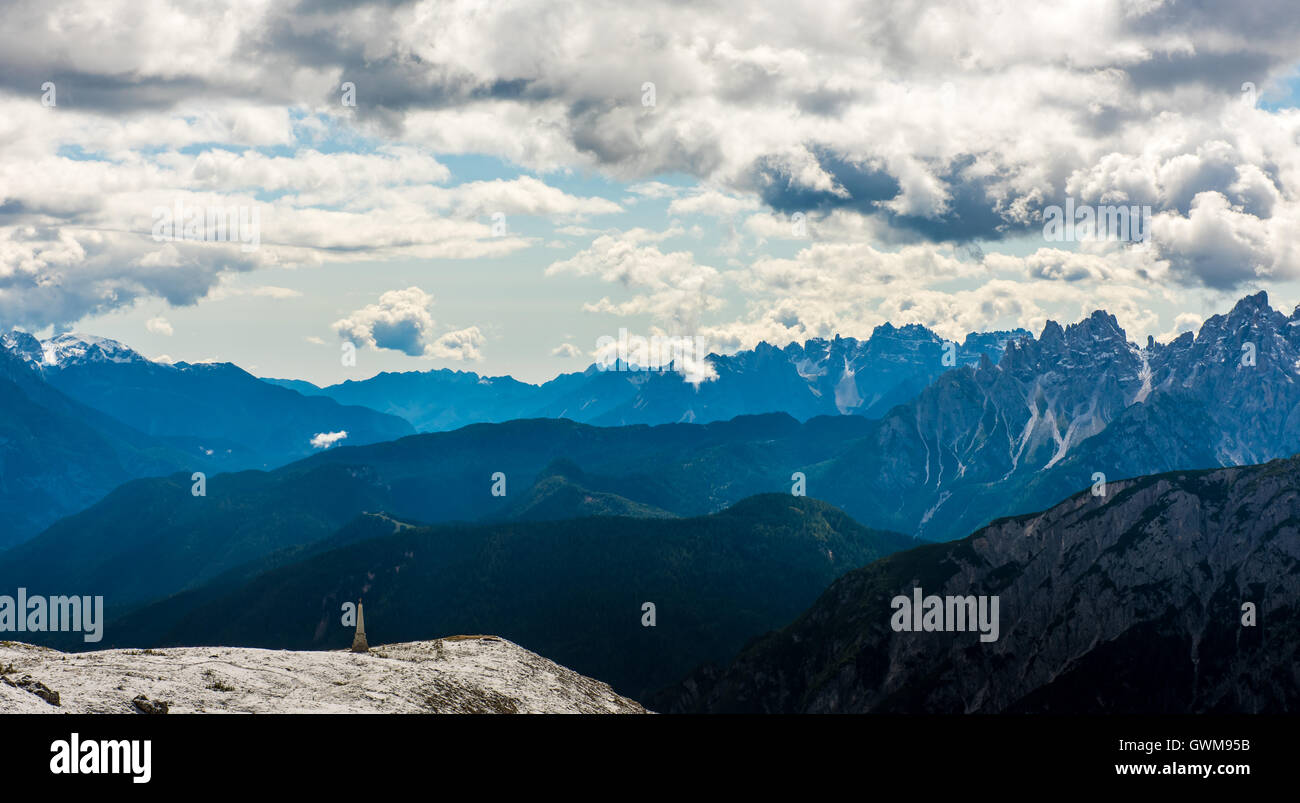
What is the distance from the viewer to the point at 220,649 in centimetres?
11300

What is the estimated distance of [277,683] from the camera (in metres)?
91.8

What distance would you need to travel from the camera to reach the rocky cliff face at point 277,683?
255 ft

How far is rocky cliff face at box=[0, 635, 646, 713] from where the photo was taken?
3063 inches

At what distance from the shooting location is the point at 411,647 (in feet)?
447
